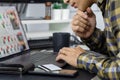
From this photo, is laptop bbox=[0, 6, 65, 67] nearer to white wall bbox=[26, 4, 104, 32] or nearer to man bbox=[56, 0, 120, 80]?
man bbox=[56, 0, 120, 80]

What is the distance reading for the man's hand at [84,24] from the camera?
1.07 meters

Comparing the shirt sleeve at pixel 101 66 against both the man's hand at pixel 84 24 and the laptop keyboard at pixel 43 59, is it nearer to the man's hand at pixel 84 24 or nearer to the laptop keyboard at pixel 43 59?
the laptop keyboard at pixel 43 59

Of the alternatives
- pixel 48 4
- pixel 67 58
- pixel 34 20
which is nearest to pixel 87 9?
pixel 67 58

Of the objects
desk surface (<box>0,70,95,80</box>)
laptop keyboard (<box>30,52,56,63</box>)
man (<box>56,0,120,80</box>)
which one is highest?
man (<box>56,0,120,80</box>)

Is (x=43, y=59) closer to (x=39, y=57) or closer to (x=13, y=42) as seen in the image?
(x=39, y=57)

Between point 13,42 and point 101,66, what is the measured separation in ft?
1.40

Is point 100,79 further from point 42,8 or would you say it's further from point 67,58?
point 42,8

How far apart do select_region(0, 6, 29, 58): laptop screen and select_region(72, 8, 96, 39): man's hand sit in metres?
0.24

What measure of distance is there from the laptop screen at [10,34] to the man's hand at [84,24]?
0.24 metres

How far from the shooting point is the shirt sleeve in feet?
2.42

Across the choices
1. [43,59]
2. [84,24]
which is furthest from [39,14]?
[43,59]

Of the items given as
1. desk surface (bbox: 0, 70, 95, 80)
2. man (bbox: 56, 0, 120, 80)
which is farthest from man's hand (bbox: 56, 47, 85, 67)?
desk surface (bbox: 0, 70, 95, 80)

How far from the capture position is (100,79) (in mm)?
760

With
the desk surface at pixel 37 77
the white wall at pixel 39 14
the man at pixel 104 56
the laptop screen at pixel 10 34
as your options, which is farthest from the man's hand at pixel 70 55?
the white wall at pixel 39 14
